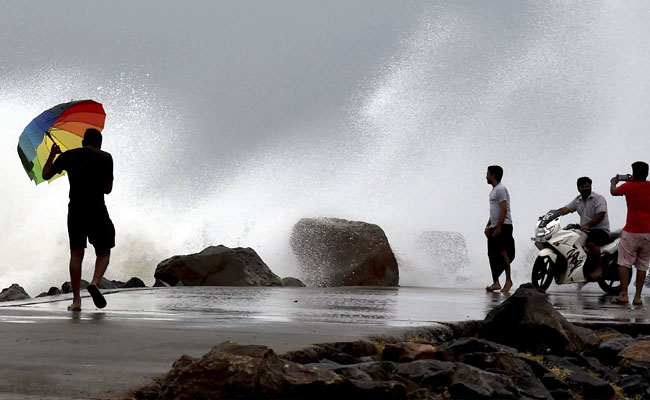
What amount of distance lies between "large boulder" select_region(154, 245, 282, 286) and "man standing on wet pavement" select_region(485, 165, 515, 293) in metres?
3.69

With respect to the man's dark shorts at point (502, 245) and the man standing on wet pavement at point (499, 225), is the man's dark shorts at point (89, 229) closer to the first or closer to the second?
the man standing on wet pavement at point (499, 225)

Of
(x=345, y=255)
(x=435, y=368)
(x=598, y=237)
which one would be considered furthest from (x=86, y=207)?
(x=345, y=255)

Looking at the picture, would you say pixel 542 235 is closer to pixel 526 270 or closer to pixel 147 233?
pixel 526 270

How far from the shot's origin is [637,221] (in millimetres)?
9672

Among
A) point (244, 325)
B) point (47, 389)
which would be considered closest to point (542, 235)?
point (244, 325)

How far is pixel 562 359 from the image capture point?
4906mm

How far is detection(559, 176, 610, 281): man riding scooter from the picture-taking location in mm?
12648

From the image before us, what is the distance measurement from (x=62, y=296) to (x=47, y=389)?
6633mm

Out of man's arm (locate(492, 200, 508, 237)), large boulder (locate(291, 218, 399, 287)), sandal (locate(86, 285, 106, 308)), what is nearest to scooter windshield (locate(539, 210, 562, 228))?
man's arm (locate(492, 200, 508, 237))

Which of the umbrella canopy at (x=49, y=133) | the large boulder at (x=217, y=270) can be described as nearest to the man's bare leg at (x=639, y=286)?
the large boulder at (x=217, y=270)

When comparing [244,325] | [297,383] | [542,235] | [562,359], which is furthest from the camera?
[542,235]

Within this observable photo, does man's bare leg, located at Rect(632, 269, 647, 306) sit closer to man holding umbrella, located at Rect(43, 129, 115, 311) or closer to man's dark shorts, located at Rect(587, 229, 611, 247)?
man's dark shorts, located at Rect(587, 229, 611, 247)

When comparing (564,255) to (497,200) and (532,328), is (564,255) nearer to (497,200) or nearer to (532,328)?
(497,200)

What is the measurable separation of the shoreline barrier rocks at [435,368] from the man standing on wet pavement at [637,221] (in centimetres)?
347
